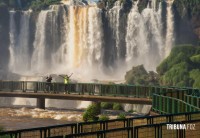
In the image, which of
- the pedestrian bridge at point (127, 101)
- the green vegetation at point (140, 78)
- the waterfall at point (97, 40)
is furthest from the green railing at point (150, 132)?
the waterfall at point (97, 40)

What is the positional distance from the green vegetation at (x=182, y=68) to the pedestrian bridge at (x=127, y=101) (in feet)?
67.1

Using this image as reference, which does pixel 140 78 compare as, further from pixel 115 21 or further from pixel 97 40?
pixel 115 21

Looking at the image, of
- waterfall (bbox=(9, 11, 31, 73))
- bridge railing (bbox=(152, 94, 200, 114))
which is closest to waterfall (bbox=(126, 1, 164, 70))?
waterfall (bbox=(9, 11, 31, 73))

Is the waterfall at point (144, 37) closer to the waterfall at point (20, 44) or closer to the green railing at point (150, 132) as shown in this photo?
the waterfall at point (20, 44)

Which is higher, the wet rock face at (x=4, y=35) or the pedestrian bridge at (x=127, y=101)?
the wet rock face at (x=4, y=35)

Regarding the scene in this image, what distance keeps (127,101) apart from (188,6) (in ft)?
182

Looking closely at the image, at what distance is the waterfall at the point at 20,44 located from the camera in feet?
306

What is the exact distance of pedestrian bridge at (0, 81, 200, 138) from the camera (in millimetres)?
11328

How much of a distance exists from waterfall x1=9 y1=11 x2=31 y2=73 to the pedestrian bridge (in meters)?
50.7

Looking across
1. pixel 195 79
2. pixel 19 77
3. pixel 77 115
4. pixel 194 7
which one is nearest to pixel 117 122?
pixel 77 115

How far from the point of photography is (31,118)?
36562 millimetres

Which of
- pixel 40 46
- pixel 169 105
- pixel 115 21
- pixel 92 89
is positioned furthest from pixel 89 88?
pixel 40 46

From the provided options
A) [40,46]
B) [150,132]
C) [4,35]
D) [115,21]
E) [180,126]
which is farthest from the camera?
[4,35]

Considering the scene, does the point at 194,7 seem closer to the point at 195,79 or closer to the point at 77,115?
the point at 195,79
